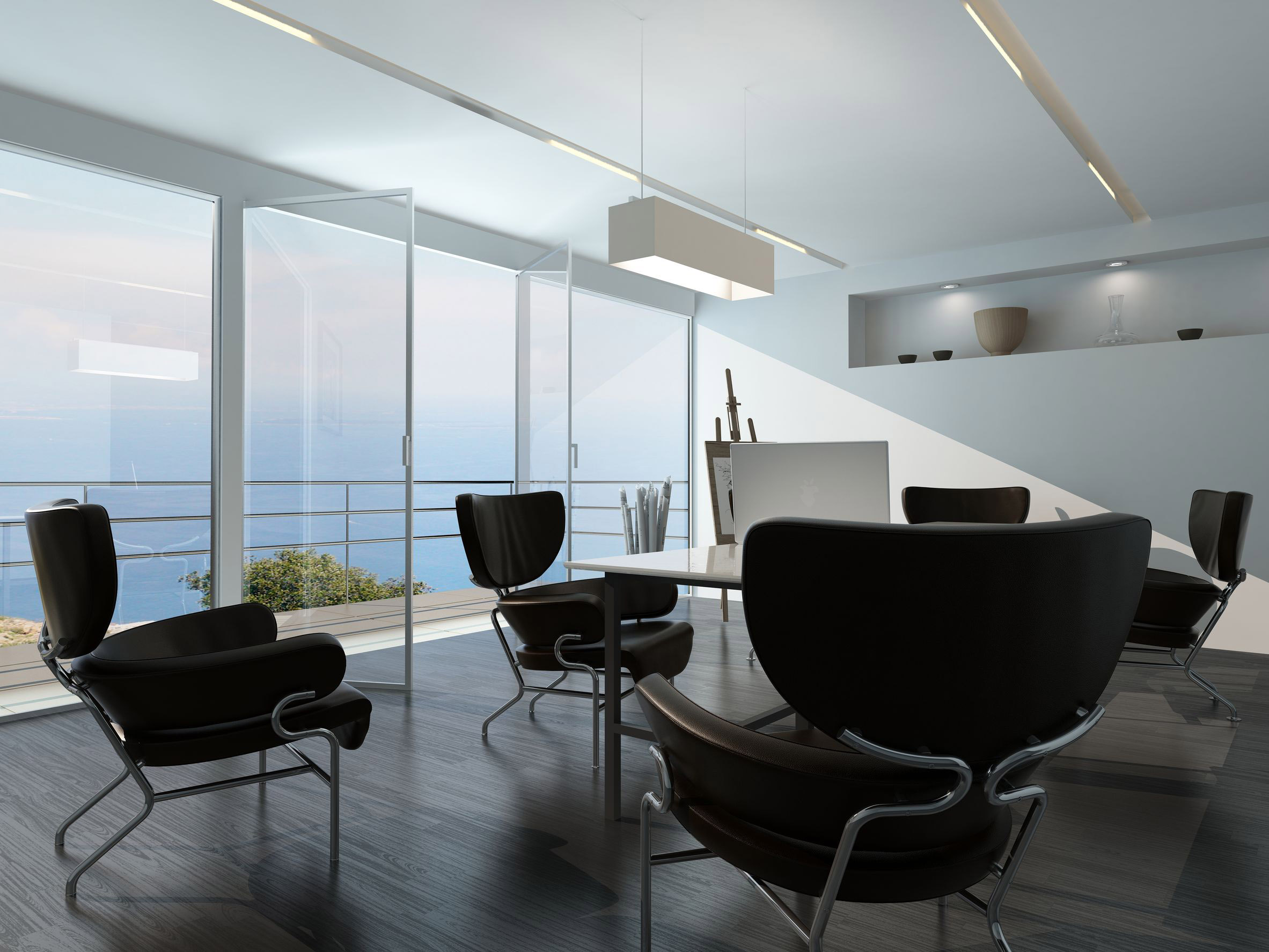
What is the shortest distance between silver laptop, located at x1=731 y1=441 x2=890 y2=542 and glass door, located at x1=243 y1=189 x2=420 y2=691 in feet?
6.76

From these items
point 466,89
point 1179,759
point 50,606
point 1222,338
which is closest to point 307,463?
point 466,89

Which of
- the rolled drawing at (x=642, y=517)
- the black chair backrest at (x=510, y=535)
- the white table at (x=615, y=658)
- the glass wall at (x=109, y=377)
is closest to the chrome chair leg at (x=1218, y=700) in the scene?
the white table at (x=615, y=658)

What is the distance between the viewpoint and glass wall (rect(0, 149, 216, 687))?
13.6 ft

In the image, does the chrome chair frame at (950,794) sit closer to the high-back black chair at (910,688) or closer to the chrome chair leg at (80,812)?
the high-back black chair at (910,688)

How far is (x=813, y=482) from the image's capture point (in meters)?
2.92

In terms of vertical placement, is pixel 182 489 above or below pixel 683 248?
below

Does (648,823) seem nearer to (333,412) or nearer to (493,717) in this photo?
(493,717)

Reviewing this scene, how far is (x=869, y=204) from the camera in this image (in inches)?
216

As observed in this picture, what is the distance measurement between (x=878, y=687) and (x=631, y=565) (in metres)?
1.39

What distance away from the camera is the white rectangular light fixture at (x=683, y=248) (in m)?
3.36

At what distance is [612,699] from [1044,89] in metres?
3.56

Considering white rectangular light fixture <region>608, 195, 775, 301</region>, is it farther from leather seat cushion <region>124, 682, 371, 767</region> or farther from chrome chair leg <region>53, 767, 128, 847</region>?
chrome chair leg <region>53, 767, 128, 847</region>

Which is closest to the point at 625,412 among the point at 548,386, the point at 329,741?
the point at 548,386

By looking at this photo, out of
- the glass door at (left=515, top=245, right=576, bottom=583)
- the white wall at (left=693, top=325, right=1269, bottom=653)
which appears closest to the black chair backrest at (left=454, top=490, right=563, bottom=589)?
the glass door at (left=515, top=245, right=576, bottom=583)
